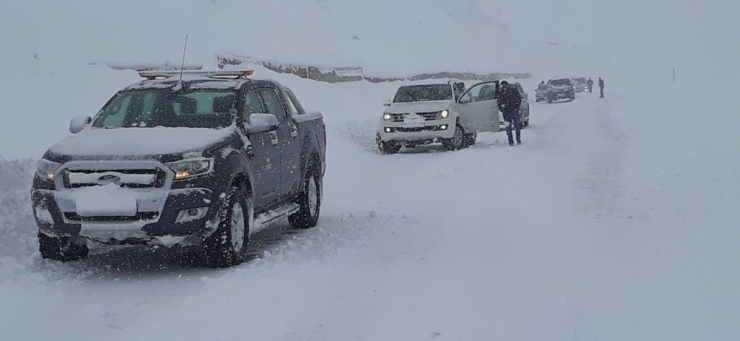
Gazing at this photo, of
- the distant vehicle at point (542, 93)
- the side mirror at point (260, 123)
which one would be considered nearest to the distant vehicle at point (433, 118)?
the side mirror at point (260, 123)

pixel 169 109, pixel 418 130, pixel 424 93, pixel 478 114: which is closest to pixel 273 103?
pixel 169 109

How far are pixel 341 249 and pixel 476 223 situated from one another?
2.15m

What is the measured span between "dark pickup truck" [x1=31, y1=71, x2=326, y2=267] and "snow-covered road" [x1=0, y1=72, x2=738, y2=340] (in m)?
0.41

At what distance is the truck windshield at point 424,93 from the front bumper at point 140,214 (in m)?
14.2

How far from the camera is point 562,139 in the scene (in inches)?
904

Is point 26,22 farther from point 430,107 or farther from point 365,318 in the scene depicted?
point 365,318

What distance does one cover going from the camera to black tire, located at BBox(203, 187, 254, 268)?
7.61 meters

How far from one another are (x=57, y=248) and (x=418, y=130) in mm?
13289

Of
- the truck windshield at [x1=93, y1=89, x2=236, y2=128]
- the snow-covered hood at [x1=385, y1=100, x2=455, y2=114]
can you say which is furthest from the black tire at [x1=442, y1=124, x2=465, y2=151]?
the truck windshield at [x1=93, y1=89, x2=236, y2=128]

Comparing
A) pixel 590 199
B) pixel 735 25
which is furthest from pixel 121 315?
pixel 735 25

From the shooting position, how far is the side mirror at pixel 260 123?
842 centimetres

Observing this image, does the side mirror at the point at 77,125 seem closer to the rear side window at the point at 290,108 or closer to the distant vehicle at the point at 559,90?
the rear side window at the point at 290,108

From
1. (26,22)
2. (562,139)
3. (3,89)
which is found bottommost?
(562,139)

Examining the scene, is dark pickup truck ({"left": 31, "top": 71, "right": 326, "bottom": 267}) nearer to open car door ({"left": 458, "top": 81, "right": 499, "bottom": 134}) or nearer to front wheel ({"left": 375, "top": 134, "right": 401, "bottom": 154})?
front wheel ({"left": 375, "top": 134, "right": 401, "bottom": 154})
